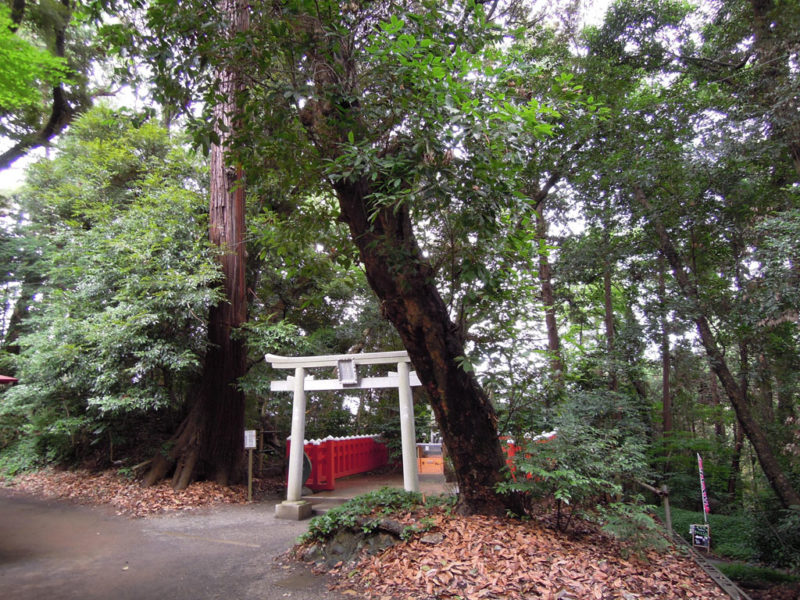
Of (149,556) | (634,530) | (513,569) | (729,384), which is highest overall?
(729,384)

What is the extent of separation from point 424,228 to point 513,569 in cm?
350

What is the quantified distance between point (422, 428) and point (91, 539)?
8885 mm

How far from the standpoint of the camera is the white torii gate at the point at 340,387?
7.33m

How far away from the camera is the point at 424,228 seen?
212 inches

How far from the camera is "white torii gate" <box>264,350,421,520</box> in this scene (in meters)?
7.33

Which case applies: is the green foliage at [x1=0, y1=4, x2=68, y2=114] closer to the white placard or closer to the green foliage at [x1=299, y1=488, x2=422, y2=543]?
the white placard

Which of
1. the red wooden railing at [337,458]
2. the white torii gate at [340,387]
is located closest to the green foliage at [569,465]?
the white torii gate at [340,387]

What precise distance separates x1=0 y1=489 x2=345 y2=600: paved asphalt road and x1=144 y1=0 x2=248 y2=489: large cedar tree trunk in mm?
1705

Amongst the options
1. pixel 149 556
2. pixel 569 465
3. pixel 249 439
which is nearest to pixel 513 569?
pixel 569 465

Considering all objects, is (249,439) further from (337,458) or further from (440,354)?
(440,354)

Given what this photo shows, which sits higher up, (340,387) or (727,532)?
(340,387)

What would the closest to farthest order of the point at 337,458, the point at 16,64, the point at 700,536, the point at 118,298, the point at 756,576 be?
the point at 700,536
the point at 16,64
the point at 756,576
the point at 118,298
the point at 337,458

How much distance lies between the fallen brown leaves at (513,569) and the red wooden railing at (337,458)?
6.04 m

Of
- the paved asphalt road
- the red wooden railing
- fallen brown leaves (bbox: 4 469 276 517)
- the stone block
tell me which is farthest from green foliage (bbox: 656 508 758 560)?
fallen brown leaves (bbox: 4 469 276 517)
